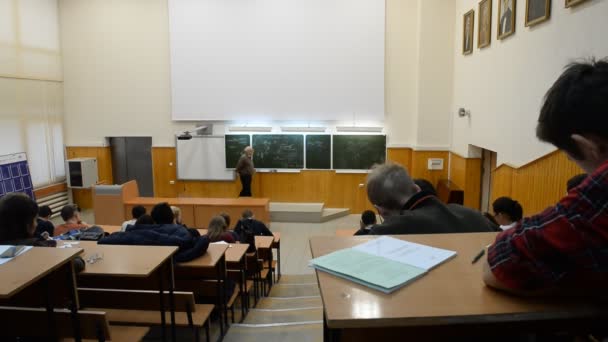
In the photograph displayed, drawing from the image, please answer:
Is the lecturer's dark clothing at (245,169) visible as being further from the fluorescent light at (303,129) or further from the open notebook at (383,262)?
the open notebook at (383,262)

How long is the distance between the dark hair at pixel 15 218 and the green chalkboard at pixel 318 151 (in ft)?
24.6

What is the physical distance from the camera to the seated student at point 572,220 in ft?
3.06

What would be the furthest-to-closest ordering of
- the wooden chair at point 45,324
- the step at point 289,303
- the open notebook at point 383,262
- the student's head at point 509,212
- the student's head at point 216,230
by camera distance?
1. the step at point 289,303
2. the student's head at point 216,230
3. the student's head at point 509,212
4. the wooden chair at point 45,324
5. the open notebook at point 383,262

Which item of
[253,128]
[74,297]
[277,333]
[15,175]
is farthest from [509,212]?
[15,175]

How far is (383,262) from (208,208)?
7.71 metres

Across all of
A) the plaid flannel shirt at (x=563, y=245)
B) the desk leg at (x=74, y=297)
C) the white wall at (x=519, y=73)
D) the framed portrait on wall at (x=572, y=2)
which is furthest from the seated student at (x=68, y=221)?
the framed portrait on wall at (x=572, y=2)

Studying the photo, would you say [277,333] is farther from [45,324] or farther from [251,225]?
[251,225]

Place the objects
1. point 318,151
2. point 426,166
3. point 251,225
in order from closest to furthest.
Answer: point 251,225
point 426,166
point 318,151

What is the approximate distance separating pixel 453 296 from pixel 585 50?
4.22m

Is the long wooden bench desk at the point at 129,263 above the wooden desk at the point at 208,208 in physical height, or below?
above

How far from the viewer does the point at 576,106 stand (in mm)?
969

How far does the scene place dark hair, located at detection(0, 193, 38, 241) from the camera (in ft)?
9.22

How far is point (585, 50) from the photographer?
4.20m

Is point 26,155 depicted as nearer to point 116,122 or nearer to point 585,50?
point 116,122
